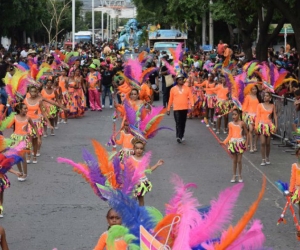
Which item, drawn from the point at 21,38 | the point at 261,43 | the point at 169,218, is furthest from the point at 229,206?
the point at 21,38

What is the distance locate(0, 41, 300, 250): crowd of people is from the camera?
27.2 feet

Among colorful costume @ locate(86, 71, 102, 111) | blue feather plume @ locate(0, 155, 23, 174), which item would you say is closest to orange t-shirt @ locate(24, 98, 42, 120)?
blue feather plume @ locate(0, 155, 23, 174)

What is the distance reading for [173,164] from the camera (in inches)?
646

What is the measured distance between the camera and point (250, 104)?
59.5 feet

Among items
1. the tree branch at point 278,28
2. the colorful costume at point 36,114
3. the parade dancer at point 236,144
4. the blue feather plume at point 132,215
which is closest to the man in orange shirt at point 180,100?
the colorful costume at point 36,114

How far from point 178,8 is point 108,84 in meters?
10.9

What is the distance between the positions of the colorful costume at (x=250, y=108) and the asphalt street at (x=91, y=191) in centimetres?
84

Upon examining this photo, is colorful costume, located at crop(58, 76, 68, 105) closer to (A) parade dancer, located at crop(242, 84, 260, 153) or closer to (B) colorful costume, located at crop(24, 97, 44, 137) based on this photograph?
(B) colorful costume, located at crop(24, 97, 44, 137)

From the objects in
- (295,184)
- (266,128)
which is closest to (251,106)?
(266,128)

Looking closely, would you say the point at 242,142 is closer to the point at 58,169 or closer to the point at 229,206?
the point at 58,169

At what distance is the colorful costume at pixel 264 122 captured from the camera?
1638 cm

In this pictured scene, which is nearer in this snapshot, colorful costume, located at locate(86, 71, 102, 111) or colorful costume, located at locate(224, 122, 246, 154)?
colorful costume, located at locate(224, 122, 246, 154)

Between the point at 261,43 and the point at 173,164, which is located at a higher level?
the point at 261,43

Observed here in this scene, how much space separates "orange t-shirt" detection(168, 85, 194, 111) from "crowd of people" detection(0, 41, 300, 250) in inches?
1.0
